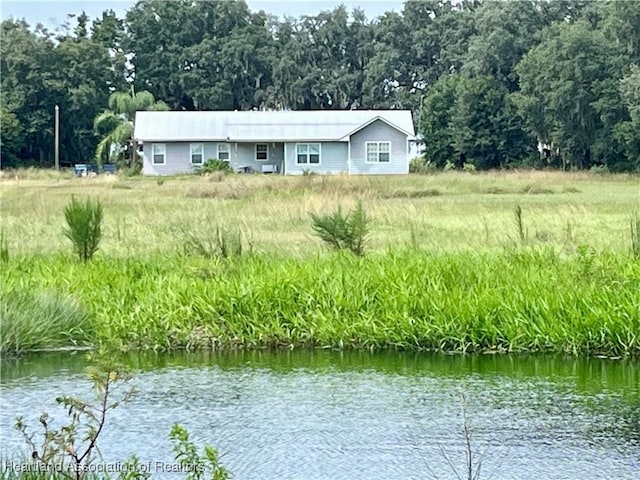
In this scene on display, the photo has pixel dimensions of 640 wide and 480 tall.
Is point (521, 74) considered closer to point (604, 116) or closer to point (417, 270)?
point (604, 116)

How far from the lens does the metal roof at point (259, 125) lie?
44.8 meters

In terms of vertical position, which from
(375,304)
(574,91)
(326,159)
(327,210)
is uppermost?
(574,91)

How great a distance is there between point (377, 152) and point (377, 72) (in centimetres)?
1705

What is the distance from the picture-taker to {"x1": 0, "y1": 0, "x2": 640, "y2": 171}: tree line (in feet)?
159

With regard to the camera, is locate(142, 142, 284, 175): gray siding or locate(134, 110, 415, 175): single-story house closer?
locate(134, 110, 415, 175): single-story house

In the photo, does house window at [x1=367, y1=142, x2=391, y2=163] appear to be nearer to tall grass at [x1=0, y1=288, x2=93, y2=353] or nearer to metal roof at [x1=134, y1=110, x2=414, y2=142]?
metal roof at [x1=134, y1=110, x2=414, y2=142]

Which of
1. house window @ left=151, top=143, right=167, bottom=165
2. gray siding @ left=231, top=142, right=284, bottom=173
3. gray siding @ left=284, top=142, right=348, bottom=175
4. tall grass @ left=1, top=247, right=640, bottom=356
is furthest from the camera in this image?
gray siding @ left=231, top=142, right=284, bottom=173

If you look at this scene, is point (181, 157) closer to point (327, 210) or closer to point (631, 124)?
point (631, 124)

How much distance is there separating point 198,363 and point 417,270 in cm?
289

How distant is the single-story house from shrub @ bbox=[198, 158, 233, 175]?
4.71 feet

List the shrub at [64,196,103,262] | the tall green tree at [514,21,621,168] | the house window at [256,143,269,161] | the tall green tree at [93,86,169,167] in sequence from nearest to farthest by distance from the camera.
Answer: the shrub at [64,196,103,262]
the house window at [256,143,269,161]
the tall green tree at [514,21,621,168]
the tall green tree at [93,86,169,167]

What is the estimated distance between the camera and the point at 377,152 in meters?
44.9

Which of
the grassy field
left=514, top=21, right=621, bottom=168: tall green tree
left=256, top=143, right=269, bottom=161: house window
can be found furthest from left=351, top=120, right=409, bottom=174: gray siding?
the grassy field

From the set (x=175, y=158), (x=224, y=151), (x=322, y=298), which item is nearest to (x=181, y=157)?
(x=175, y=158)
